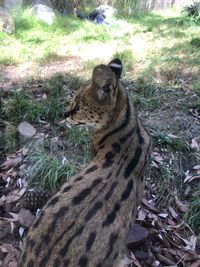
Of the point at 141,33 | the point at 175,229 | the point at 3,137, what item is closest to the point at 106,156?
the point at 175,229

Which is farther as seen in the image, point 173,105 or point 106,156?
point 173,105

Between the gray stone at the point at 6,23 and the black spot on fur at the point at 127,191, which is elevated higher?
the black spot on fur at the point at 127,191

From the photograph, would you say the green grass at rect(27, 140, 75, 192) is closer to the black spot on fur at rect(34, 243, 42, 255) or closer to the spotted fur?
the spotted fur

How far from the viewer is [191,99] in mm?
6332

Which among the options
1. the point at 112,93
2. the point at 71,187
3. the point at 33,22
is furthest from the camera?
the point at 33,22

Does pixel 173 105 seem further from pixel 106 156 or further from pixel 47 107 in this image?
pixel 106 156

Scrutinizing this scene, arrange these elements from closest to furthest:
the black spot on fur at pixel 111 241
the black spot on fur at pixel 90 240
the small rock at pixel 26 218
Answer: the black spot on fur at pixel 90 240, the black spot on fur at pixel 111 241, the small rock at pixel 26 218

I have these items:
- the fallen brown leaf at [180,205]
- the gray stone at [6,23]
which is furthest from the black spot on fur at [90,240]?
the gray stone at [6,23]

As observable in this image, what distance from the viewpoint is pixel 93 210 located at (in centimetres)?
263

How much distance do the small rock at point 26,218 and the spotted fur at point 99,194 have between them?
37.9 inches

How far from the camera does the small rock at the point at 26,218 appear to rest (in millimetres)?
3818

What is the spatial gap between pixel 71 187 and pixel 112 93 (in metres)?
0.73

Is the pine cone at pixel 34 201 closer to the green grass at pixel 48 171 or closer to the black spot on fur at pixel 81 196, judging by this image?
the green grass at pixel 48 171

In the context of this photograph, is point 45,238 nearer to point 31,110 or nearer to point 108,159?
point 108,159
